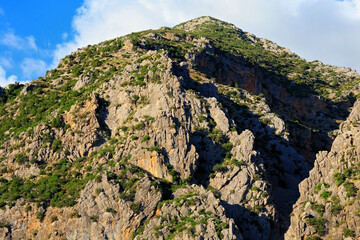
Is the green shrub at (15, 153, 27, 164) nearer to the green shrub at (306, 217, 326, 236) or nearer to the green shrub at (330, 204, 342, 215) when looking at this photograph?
the green shrub at (306, 217, 326, 236)

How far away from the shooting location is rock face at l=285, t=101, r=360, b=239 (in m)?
66.0

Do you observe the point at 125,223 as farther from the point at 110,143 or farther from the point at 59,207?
the point at 110,143

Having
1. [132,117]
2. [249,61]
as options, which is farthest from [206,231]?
[249,61]

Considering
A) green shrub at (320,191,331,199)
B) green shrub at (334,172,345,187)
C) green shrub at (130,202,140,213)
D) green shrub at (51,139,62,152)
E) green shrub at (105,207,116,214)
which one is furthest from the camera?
green shrub at (51,139,62,152)

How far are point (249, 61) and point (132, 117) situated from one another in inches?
2755

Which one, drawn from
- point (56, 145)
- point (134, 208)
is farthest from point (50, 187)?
point (134, 208)

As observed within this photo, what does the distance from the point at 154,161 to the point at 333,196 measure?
2998cm

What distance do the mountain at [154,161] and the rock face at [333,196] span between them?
0.18 meters

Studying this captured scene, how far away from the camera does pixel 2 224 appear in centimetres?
7056

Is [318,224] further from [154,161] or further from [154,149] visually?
[154,149]

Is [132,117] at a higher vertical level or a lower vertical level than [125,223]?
higher

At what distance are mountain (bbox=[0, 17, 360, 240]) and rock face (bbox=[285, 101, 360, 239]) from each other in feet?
0.59

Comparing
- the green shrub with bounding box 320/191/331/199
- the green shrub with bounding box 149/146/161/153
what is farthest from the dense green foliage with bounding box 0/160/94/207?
the green shrub with bounding box 320/191/331/199

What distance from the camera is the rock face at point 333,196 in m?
66.0
